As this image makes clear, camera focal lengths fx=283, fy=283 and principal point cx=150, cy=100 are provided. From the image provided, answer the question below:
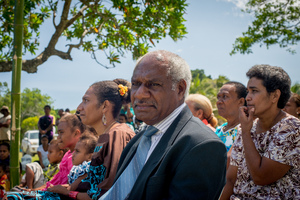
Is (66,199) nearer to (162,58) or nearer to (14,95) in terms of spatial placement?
(162,58)

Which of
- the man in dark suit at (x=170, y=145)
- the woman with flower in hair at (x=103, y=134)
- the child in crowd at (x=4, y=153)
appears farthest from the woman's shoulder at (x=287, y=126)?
the child in crowd at (x=4, y=153)

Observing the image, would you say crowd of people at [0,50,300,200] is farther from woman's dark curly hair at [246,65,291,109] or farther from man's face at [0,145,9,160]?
man's face at [0,145,9,160]

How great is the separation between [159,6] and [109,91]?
360 centimetres

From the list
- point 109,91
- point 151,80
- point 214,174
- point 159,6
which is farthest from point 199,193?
point 159,6

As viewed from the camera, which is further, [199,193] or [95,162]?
[95,162]

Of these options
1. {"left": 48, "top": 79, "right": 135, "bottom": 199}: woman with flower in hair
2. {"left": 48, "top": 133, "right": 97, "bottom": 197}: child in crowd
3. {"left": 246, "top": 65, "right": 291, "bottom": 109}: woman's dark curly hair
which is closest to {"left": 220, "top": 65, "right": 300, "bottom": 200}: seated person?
{"left": 246, "top": 65, "right": 291, "bottom": 109}: woman's dark curly hair

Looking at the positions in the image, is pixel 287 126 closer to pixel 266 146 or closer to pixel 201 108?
pixel 266 146

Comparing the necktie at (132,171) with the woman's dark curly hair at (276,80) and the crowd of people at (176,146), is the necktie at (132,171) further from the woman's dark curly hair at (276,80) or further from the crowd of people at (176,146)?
the woman's dark curly hair at (276,80)

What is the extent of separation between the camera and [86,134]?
3.87 meters

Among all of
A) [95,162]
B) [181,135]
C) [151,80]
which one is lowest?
[95,162]

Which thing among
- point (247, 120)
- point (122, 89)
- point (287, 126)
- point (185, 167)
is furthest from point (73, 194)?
point (287, 126)

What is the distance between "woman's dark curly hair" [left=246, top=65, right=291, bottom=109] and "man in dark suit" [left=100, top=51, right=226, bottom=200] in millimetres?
931

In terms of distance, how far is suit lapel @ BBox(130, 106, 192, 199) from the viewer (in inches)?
73.4

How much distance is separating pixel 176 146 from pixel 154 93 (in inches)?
19.2
